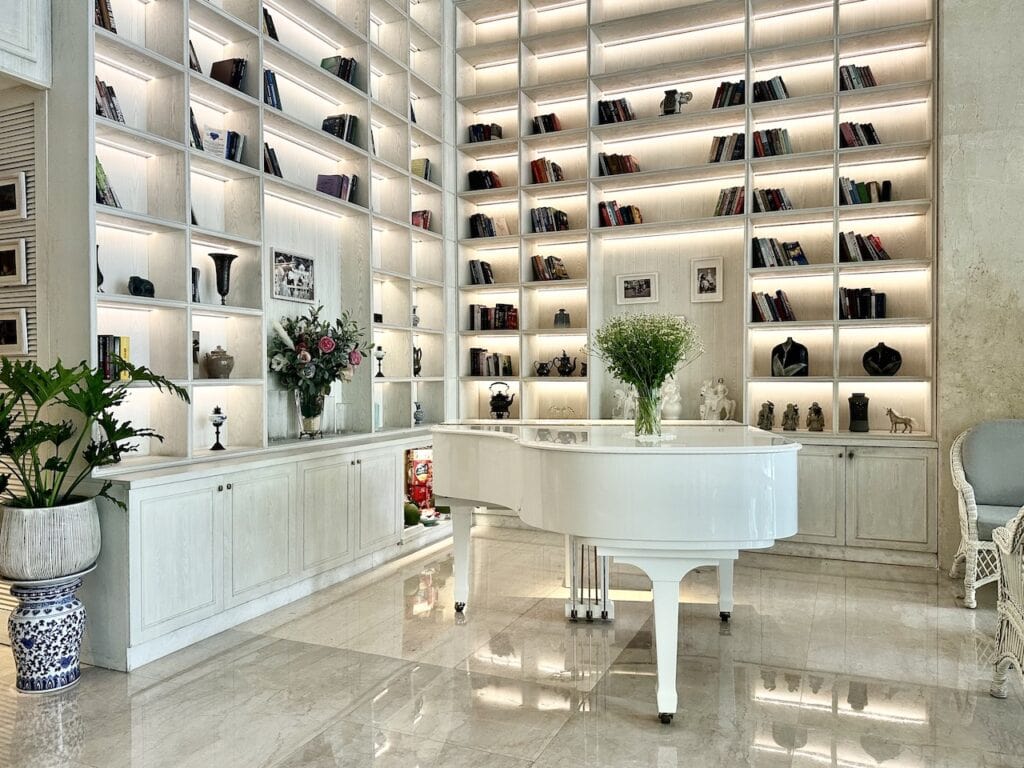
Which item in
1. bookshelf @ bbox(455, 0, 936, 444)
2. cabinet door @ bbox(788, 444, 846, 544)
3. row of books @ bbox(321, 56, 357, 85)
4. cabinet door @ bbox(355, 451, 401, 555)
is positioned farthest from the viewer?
bookshelf @ bbox(455, 0, 936, 444)

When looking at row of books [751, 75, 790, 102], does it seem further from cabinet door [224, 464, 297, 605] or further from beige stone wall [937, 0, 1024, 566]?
cabinet door [224, 464, 297, 605]

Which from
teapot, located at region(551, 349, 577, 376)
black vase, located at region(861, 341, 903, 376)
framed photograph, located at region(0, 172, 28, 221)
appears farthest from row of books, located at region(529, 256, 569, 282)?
framed photograph, located at region(0, 172, 28, 221)

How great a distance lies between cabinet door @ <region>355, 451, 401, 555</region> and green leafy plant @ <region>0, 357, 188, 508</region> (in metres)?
1.46

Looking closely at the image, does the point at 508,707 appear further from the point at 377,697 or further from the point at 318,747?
the point at 318,747

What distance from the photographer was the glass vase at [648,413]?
303 centimetres

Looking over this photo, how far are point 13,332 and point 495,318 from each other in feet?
11.8

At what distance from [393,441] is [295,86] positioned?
2.48 metres

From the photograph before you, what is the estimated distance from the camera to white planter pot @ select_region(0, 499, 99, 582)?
110 inches

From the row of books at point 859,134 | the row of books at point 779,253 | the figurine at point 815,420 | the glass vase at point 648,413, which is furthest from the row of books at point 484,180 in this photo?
the glass vase at point 648,413

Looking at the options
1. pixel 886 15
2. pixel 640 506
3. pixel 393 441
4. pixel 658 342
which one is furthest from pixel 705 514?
pixel 886 15

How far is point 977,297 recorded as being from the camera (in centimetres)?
449

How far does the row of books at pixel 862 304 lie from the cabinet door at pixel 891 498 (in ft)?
3.11

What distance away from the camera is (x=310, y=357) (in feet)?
14.8

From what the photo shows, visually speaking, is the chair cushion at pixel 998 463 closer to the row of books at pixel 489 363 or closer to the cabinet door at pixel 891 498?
the cabinet door at pixel 891 498
